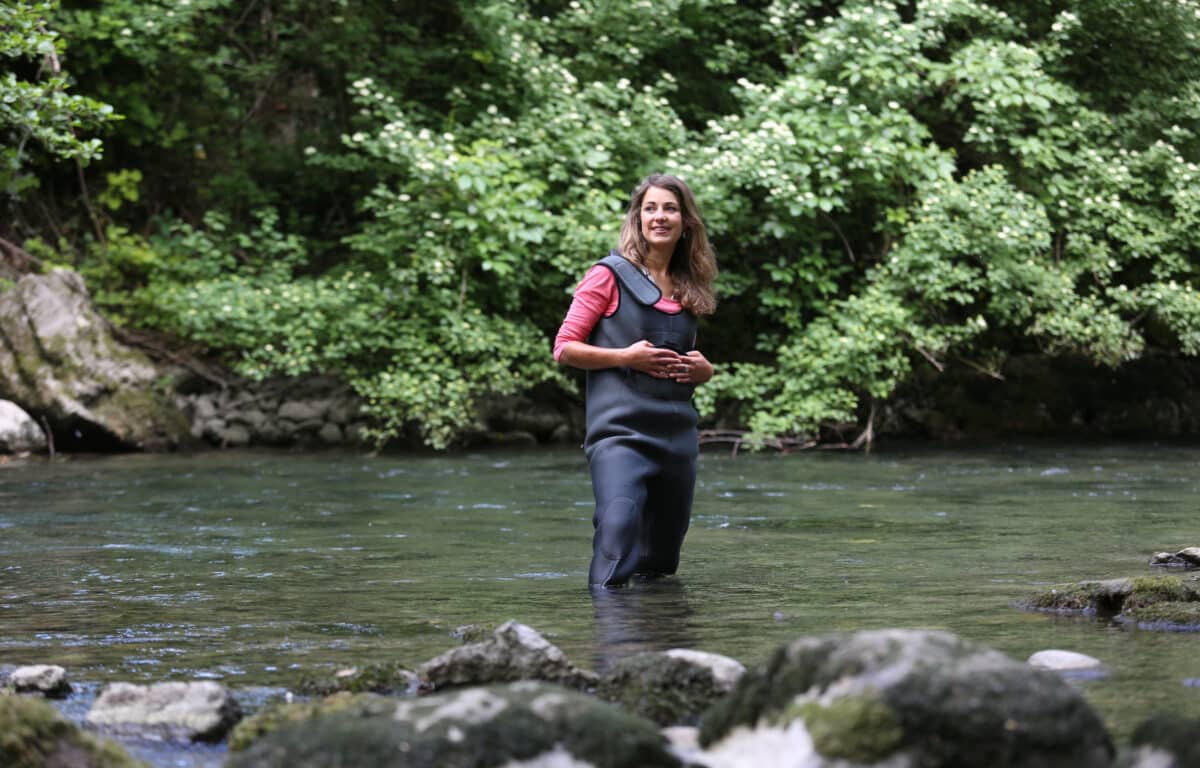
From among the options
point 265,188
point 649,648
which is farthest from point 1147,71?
point 649,648

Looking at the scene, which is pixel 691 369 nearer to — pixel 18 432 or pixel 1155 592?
pixel 1155 592

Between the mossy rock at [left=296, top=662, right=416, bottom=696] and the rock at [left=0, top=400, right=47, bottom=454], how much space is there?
36.4 ft

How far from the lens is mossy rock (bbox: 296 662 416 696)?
3.82 meters

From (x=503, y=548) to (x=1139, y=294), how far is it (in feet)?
32.0

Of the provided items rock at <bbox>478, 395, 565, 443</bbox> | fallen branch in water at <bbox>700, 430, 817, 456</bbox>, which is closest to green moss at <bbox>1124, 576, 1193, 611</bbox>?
fallen branch in water at <bbox>700, 430, 817, 456</bbox>

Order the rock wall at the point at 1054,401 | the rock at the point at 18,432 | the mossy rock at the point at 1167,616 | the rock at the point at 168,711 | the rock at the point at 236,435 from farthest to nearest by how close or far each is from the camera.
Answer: the rock wall at the point at 1054,401
the rock at the point at 236,435
the rock at the point at 18,432
the mossy rock at the point at 1167,616
the rock at the point at 168,711

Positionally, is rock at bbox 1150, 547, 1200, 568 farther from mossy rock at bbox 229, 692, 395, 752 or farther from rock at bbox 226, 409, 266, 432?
rock at bbox 226, 409, 266, 432

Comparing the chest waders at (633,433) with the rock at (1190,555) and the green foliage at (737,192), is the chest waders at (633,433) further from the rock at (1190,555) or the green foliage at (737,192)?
the green foliage at (737,192)

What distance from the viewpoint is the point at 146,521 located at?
8.67m

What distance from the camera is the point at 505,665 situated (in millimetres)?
3867

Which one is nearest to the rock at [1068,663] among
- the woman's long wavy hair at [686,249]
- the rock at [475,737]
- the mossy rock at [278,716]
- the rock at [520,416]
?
the rock at [475,737]

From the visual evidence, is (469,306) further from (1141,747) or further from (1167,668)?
(1141,747)

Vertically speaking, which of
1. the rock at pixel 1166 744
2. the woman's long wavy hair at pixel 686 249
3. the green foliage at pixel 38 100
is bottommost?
the rock at pixel 1166 744

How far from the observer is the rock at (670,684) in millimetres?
3539
